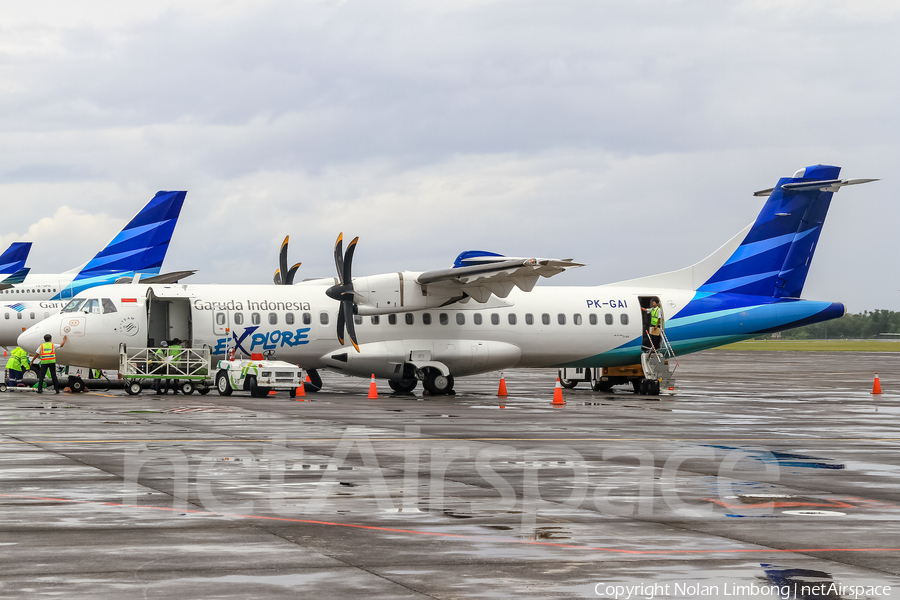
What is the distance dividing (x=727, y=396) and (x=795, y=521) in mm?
22985

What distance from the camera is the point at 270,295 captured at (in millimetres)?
30906

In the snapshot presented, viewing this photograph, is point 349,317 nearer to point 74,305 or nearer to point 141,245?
point 74,305

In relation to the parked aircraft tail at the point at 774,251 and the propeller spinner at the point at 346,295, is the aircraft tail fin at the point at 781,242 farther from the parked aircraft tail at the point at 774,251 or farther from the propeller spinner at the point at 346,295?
the propeller spinner at the point at 346,295

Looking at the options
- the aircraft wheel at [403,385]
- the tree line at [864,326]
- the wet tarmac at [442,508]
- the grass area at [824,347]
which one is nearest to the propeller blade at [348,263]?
the aircraft wheel at [403,385]

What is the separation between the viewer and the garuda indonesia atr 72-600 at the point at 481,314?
29.9 meters

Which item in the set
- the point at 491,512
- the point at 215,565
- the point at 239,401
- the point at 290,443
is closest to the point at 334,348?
the point at 239,401

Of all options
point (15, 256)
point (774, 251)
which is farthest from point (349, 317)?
point (15, 256)

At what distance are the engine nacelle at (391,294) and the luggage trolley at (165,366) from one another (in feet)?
15.8

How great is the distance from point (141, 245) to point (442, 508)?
133 feet

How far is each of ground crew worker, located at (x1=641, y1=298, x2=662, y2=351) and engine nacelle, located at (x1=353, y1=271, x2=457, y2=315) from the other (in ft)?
22.9

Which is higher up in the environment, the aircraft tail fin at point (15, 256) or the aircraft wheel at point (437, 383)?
the aircraft tail fin at point (15, 256)

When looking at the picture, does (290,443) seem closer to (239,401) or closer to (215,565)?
(215,565)

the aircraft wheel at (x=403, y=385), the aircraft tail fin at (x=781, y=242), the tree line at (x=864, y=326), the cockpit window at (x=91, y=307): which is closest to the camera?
the cockpit window at (x=91, y=307)

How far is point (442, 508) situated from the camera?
10086 mm
